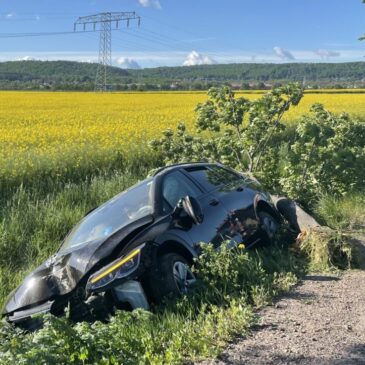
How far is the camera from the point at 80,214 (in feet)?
28.4

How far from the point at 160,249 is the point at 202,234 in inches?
28.3

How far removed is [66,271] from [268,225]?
304 centimetres

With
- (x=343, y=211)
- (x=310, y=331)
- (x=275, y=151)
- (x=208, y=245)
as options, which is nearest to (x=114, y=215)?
(x=208, y=245)

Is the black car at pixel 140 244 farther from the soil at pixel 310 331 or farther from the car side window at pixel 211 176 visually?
the soil at pixel 310 331

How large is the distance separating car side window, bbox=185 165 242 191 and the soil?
5.71ft

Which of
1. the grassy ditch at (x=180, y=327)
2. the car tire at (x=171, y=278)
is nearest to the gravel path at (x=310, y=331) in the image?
the grassy ditch at (x=180, y=327)

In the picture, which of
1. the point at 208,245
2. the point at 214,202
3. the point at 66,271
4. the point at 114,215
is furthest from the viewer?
the point at 214,202

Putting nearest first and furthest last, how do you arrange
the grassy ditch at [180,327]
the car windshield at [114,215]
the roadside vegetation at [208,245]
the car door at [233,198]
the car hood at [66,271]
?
the grassy ditch at [180,327]
the roadside vegetation at [208,245]
the car hood at [66,271]
the car windshield at [114,215]
the car door at [233,198]

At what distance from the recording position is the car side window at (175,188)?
5691mm

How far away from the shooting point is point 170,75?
120m

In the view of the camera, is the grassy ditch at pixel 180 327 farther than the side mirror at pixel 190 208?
No

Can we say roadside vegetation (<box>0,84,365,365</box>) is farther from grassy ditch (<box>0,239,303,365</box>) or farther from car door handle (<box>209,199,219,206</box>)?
car door handle (<box>209,199,219,206</box>)

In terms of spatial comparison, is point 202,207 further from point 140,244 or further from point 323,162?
point 323,162

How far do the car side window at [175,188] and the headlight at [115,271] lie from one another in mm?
1021
